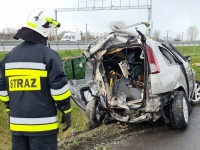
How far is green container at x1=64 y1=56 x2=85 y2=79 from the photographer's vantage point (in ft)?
21.3

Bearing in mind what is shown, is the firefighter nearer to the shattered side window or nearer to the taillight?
the taillight

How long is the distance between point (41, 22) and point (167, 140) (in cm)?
300

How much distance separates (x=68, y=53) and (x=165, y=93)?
14.8 metres

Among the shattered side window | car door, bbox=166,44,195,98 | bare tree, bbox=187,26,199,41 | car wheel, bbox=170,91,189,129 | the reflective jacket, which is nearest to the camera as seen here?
the reflective jacket

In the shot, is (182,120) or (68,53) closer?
(182,120)

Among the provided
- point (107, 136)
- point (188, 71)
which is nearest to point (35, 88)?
point (107, 136)

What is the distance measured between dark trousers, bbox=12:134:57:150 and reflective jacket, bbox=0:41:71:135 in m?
0.07

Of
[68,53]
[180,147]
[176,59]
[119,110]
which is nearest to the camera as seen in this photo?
[180,147]

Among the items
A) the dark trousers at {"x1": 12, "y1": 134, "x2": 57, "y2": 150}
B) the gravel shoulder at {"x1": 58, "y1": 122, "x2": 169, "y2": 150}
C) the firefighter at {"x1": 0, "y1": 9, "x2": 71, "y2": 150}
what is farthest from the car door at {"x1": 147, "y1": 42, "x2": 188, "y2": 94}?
the dark trousers at {"x1": 12, "y1": 134, "x2": 57, "y2": 150}

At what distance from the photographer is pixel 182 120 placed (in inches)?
214

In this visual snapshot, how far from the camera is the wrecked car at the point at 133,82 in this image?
5121 mm

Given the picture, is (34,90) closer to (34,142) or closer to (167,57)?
(34,142)

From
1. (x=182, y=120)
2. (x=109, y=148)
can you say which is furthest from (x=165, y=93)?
(x=109, y=148)

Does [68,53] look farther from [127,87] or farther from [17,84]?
[17,84]
